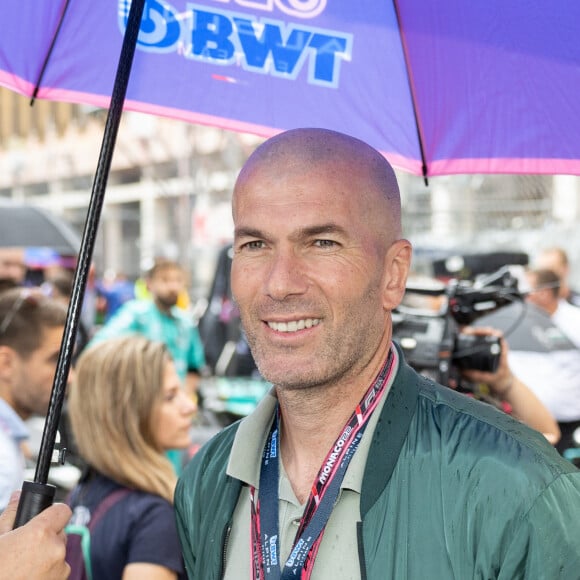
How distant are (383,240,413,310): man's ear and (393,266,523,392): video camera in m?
1.40

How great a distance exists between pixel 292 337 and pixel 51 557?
654mm

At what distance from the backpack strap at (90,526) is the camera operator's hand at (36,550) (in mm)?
1051

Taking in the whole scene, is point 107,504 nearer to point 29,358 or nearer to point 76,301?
point 29,358

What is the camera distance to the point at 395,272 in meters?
1.93

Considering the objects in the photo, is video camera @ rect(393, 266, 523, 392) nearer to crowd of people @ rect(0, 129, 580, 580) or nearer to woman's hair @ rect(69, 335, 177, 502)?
woman's hair @ rect(69, 335, 177, 502)

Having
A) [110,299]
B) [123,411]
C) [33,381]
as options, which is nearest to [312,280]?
[123,411]

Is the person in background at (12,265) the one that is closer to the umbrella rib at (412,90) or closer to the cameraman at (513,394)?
the cameraman at (513,394)

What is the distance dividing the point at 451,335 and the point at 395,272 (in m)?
1.62

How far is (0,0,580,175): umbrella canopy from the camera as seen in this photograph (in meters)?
2.29

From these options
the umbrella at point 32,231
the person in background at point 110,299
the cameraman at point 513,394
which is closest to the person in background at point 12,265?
the umbrella at point 32,231

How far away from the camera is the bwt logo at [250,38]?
2.37m

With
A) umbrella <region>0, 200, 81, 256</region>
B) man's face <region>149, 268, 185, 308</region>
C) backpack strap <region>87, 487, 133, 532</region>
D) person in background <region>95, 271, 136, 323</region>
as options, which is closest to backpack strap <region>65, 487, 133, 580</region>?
backpack strap <region>87, 487, 133, 532</region>

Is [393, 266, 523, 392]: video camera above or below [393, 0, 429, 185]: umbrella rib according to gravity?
below

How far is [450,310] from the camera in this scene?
353cm
